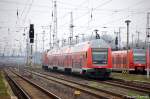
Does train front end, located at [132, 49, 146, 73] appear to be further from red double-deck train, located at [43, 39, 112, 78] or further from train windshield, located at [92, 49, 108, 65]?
train windshield, located at [92, 49, 108, 65]

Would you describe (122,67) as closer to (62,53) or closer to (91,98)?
(62,53)

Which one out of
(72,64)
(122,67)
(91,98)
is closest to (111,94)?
(91,98)

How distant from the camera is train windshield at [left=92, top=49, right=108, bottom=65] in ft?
122

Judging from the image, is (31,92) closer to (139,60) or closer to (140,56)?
(139,60)

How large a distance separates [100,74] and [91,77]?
3.98 meters

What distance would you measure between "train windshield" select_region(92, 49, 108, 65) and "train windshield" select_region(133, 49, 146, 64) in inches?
506

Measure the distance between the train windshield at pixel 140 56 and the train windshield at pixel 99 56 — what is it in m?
12.9

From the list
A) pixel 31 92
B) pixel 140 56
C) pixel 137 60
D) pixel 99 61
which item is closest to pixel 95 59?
pixel 99 61

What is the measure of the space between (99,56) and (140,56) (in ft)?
44.2

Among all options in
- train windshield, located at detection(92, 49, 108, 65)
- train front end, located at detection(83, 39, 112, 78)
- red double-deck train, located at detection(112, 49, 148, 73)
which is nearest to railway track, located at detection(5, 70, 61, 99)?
train front end, located at detection(83, 39, 112, 78)

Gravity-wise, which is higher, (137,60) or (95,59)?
(95,59)

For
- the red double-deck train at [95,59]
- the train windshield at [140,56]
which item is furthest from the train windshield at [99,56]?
the train windshield at [140,56]

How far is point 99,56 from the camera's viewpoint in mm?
37531

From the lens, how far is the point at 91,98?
2056 centimetres
